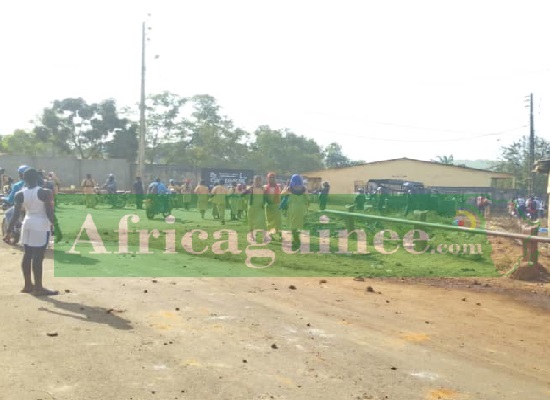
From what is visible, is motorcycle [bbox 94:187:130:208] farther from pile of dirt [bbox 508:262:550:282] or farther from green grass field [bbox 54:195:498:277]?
pile of dirt [bbox 508:262:550:282]

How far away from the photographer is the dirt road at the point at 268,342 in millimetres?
5023

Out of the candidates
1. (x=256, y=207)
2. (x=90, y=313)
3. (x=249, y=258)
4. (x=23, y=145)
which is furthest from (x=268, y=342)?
(x=23, y=145)

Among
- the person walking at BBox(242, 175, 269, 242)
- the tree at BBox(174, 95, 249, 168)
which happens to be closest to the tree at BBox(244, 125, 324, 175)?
the tree at BBox(174, 95, 249, 168)

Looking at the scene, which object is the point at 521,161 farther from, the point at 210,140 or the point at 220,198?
the point at 220,198

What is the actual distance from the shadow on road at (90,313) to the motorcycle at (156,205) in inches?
566

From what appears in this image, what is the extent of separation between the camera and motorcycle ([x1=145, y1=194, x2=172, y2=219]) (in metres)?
22.4

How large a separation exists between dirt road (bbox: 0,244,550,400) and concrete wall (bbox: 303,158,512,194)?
49.6 m

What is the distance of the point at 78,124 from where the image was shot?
5481cm

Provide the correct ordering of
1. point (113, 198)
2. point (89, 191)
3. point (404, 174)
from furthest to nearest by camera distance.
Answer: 1. point (404, 174)
2. point (113, 198)
3. point (89, 191)

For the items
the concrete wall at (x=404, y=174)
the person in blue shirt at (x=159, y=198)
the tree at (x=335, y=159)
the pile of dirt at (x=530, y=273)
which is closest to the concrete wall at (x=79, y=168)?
the concrete wall at (x=404, y=174)

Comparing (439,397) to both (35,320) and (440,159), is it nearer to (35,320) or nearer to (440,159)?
(35,320)

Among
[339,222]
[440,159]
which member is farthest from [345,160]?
[339,222]

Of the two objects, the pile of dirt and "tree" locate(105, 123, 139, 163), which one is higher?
"tree" locate(105, 123, 139, 163)

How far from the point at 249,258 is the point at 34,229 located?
16.0 ft
